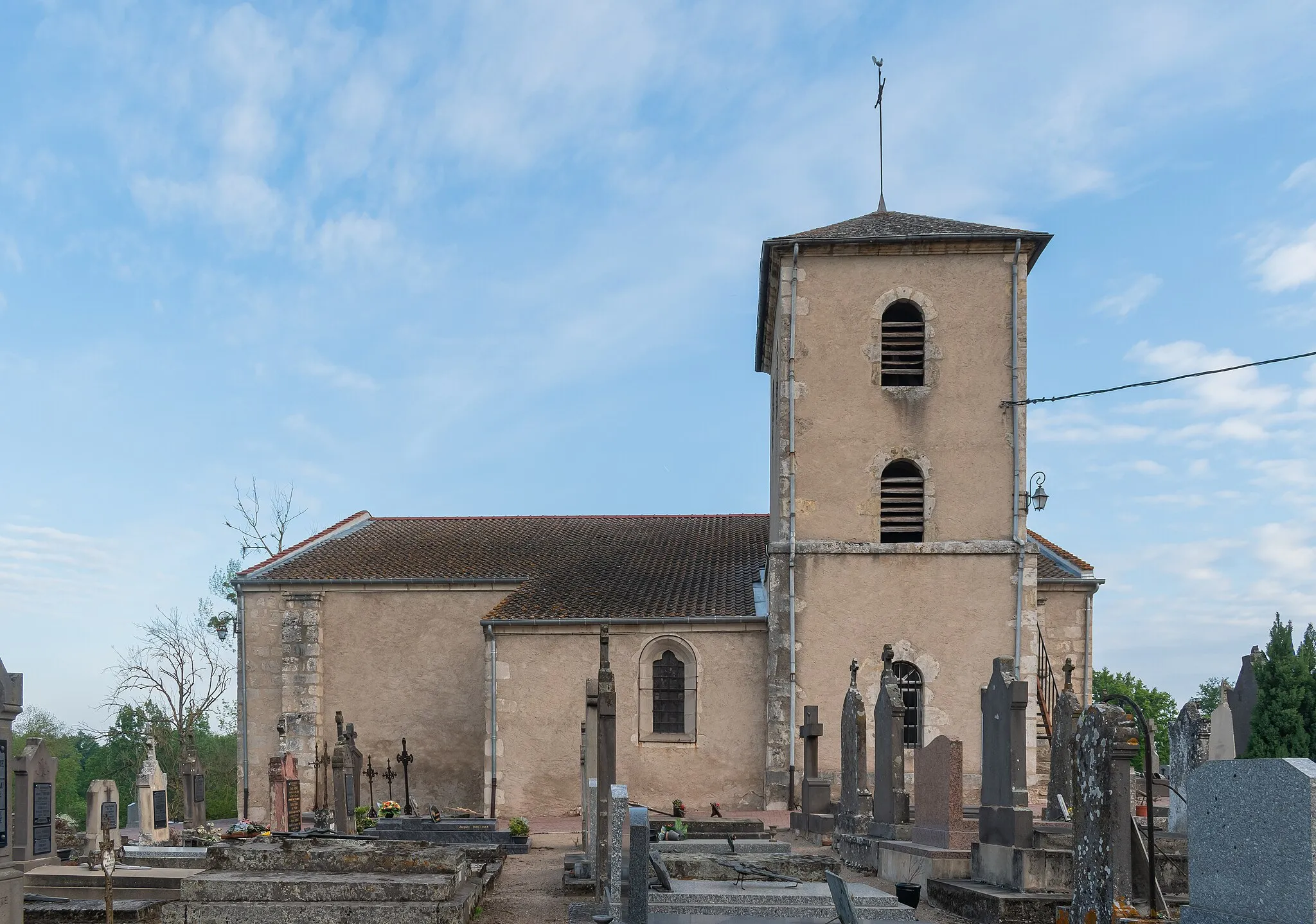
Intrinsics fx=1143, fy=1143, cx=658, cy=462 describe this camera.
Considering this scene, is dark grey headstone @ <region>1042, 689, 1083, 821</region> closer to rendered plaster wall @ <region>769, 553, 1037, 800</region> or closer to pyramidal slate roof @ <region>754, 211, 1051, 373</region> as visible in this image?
rendered plaster wall @ <region>769, 553, 1037, 800</region>

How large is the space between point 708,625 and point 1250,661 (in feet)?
30.3

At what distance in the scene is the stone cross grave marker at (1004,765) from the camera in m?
10.0

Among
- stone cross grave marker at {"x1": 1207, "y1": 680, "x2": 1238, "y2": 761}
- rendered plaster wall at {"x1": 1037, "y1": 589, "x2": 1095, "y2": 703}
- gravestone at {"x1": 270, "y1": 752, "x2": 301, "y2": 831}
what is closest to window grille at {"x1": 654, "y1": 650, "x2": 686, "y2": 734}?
gravestone at {"x1": 270, "y1": 752, "x2": 301, "y2": 831}

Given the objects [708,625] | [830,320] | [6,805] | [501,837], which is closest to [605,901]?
[6,805]

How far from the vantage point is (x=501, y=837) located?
1547cm

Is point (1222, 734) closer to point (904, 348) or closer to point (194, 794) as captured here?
point (904, 348)

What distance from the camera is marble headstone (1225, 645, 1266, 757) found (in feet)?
52.1

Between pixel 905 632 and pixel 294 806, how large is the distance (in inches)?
422

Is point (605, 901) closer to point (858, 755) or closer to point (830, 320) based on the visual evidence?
point (858, 755)

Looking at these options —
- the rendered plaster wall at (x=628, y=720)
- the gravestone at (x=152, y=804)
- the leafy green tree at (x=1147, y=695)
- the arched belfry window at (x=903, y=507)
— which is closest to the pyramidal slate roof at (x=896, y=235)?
the arched belfry window at (x=903, y=507)

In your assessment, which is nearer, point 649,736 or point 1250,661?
point 1250,661

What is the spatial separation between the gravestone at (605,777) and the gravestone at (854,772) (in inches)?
166

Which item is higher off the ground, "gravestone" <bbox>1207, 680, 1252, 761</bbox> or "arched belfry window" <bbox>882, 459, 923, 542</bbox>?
"arched belfry window" <bbox>882, 459, 923, 542</bbox>

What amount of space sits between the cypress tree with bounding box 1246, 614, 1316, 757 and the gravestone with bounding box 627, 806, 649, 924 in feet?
53.2
